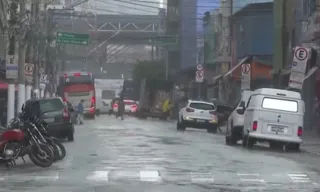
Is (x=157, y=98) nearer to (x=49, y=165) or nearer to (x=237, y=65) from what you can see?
(x=237, y=65)

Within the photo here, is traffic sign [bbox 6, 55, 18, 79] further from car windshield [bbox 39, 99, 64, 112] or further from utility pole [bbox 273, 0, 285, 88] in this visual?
utility pole [bbox 273, 0, 285, 88]

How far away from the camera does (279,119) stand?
29.4 m

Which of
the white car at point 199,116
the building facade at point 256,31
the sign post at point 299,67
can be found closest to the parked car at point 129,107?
the building facade at point 256,31

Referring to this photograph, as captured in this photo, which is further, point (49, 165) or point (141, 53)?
point (141, 53)

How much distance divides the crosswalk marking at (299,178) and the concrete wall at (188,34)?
77.0 metres

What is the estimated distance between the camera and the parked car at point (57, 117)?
32.5 metres

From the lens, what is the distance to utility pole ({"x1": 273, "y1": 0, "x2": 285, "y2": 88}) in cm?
5588

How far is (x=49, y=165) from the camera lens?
2114 centimetres

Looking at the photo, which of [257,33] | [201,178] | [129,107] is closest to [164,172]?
[201,178]

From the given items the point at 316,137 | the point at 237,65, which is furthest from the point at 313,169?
the point at 237,65

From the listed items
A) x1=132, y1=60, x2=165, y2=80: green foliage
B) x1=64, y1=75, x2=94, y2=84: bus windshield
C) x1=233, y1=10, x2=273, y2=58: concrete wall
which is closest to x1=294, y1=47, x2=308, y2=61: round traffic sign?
x1=233, y1=10, x2=273, y2=58: concrete wall

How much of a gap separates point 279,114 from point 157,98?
4608cm

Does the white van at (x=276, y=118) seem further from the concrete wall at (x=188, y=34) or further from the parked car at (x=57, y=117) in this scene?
the concrete wall at (x=188, y=34)

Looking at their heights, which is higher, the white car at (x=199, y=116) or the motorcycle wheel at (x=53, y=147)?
the motorcycle wheel at (x=53, y=147)
